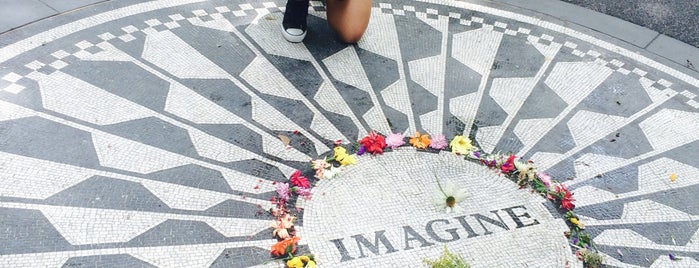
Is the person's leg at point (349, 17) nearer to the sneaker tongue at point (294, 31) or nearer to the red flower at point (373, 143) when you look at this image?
the sneaker tongue at point (294, 31)

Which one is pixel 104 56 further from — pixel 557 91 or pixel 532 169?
pixel 557 91

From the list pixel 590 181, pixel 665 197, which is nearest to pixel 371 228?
pixel 590 181

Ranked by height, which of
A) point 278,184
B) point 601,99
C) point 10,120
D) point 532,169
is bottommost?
point 10,120

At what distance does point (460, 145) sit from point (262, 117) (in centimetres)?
202

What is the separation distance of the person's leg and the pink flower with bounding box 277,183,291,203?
2600 mm

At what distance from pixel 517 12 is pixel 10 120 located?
6456 mm

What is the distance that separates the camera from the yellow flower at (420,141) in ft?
19.5

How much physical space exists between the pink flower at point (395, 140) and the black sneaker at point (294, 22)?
203 cm

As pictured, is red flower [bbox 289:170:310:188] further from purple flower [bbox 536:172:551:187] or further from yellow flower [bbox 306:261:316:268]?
purple flower [bbox 536:172:551:187]

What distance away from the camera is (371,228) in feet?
16.4

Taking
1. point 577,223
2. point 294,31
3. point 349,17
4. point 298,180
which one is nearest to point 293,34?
point 294,31

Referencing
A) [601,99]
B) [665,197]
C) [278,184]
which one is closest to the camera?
[278,184]

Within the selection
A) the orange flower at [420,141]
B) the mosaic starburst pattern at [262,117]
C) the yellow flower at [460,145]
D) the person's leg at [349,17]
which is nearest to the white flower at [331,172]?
the mosaic starburst pattern at [262,117]

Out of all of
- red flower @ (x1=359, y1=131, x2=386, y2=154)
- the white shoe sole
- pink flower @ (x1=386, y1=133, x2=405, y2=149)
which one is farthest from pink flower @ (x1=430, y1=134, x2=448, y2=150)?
the white shoe sole
